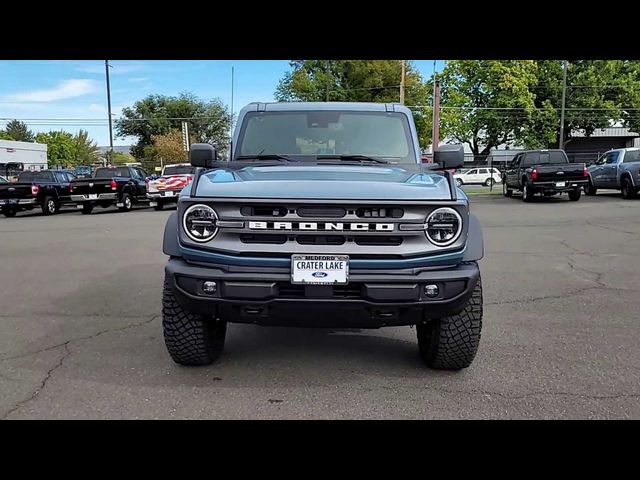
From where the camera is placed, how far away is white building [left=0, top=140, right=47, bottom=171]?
2312 inches

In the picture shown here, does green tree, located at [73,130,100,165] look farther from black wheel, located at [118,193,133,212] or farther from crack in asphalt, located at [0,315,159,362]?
crack in asphalt, located at [0,315,159,362]

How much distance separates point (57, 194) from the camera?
2145 cm

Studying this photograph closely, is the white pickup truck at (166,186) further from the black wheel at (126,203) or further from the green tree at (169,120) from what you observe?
the green tree at (169,120)

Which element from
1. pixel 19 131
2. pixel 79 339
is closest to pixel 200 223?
pixel 79 339

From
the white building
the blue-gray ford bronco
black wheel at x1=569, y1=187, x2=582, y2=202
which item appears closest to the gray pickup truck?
black wheel at x1=569, y1=187, x2=582, y2=202

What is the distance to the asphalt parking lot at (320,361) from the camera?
3.48m

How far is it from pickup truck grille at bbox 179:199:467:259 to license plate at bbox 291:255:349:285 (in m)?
0.05

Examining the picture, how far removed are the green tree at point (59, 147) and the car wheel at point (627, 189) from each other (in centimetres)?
9094

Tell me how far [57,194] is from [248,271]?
2063 cm

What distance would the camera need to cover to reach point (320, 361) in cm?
434

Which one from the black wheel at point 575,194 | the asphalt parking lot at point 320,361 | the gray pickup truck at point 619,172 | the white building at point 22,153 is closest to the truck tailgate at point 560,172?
the black wheel at point 575,194

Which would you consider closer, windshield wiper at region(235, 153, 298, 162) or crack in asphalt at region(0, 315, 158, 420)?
crack in asphalt at region(0, 315, 158, 420)

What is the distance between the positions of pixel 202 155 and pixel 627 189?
1961 cm

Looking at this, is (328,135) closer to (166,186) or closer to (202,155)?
(202,155)
